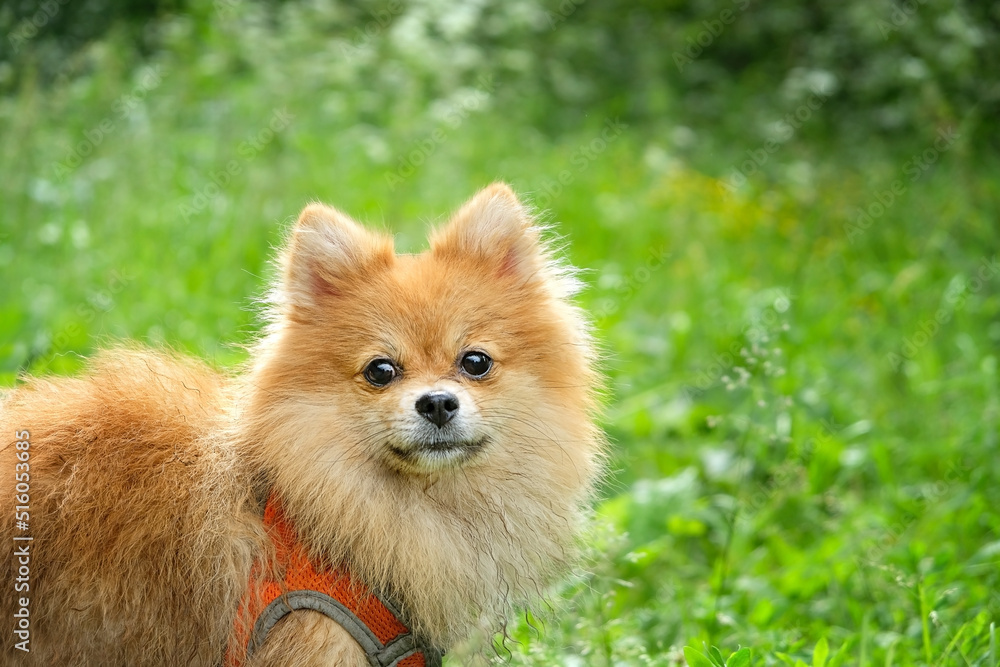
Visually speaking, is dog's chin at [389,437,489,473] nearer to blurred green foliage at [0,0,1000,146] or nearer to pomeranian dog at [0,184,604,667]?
pomeranian dog at [0,184,604,667]

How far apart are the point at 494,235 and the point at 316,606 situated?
1.28 metres

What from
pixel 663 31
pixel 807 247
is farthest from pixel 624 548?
pixel 663 31

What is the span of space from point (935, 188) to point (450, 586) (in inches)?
274

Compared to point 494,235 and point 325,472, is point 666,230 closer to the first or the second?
point 494,235

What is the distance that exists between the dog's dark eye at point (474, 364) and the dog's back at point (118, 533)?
74cm

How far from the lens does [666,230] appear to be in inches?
300

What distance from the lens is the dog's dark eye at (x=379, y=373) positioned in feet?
9.11

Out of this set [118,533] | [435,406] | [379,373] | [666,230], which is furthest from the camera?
[666,230]

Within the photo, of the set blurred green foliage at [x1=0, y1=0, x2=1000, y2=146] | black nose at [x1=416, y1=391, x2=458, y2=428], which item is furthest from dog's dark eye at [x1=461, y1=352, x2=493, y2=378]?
blurred green foliage at [x1=0, y1=0, x2=1000, y2=146]

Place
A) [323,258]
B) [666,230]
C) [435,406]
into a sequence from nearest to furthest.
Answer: [435,406]
[323,258]
[666,230]

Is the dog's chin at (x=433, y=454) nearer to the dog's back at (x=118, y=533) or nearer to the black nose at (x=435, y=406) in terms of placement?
the black nose at (x=435, y=406)

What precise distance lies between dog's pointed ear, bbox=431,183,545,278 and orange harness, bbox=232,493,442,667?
0.98m

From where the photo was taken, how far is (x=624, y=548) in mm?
4215

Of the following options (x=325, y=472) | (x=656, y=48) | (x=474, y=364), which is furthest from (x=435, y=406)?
(x=656, y=48)
